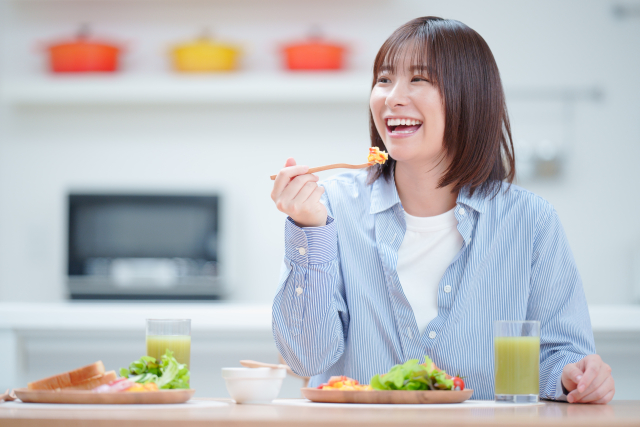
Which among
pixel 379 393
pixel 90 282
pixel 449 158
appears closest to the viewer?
pixel 379 393

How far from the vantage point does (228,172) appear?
307cm

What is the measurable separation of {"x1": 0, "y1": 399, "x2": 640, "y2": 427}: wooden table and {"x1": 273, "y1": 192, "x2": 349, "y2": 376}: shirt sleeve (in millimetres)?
334

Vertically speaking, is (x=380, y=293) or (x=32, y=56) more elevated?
(x=32, y=56)

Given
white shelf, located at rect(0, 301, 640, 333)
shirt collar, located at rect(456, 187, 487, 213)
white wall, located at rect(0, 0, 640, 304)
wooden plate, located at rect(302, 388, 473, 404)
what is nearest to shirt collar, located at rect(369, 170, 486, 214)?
shirt collar, located at rect(456, 187, 487, 213)

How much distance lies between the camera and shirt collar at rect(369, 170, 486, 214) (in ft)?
4.29

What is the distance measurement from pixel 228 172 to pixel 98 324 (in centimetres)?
104

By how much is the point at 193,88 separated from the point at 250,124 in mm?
323

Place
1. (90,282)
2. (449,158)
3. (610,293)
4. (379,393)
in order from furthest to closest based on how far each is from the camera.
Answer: (610,293)
(90,282)
(449,158)
(379,393)

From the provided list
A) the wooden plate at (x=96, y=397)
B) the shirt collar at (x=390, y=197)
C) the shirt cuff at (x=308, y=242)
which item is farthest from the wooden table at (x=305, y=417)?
the shirt collar at (x=390, y=197)

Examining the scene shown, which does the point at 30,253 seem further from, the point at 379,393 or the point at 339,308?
the point at 379,393

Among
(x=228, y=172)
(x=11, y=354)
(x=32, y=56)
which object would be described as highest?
(x=32, y=56)

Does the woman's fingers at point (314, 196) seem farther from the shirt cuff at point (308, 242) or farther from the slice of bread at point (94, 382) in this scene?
the slice of bread at point (94, 382)

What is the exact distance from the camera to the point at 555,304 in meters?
1.24

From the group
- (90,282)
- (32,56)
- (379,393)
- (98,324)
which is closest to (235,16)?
(32,56)
